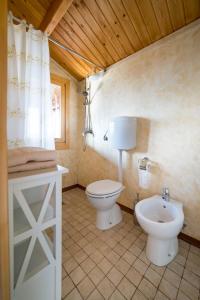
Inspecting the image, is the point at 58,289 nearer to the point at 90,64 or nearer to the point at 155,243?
the point at 155,243

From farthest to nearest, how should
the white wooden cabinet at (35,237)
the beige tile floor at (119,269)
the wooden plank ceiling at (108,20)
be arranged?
1. the wooden plank ceiling at (108,20)
2. the beige tile floor at (119,269)
3. the white wooden cabinet at (35,237)

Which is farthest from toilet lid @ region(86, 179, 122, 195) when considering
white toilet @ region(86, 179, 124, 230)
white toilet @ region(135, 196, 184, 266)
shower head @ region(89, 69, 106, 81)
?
shower head @ region(89, 69, 106, 81)

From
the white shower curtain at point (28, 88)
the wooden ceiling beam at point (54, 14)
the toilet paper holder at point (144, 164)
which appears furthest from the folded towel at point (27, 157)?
the wooden ceiling beam at point (54, 14)

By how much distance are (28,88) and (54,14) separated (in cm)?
80

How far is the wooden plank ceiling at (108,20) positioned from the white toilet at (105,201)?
1.74 metres

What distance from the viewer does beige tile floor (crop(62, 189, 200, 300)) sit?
3.50 feet

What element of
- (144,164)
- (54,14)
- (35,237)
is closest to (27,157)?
(35,237)

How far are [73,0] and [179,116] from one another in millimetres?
1547

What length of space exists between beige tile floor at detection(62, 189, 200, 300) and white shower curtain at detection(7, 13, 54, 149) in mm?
1157

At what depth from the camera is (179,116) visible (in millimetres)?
1557

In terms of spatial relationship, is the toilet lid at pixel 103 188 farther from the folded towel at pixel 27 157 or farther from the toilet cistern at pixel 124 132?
the folded towel at pixel 27 157

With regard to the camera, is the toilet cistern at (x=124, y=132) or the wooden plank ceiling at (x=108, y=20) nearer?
the wooden plank ceiling at (x=108, y=20)

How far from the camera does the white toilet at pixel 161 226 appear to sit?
1185 mm

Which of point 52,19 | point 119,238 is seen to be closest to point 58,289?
point 119,238
